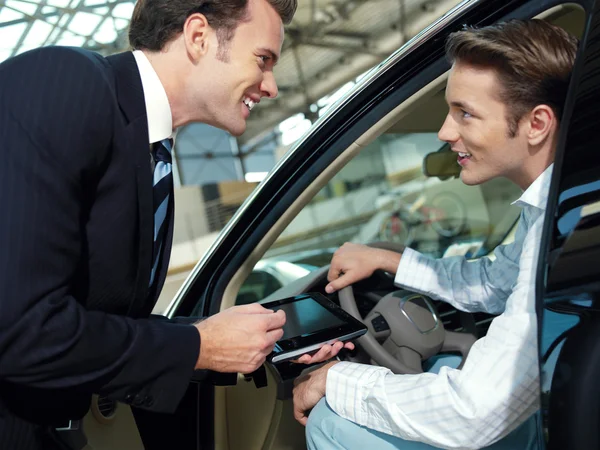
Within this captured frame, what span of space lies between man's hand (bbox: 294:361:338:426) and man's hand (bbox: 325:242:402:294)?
1.08 feet

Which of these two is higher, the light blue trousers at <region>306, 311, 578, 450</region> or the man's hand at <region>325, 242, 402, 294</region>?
the man's hand at <region>325, 242, 402, 294</region>

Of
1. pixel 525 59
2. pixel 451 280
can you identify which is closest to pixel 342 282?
pixel 451 280

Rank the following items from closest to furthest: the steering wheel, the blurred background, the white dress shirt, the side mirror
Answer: the white dress shirt
the steering wheel
the side mirror
the blurred background

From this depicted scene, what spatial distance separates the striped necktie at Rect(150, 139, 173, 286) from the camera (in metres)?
1.29

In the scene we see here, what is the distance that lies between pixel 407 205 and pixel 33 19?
10269 mm

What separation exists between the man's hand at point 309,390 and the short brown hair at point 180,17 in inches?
33.8

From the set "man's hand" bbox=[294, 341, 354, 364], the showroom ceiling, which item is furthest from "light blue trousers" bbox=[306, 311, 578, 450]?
the showroom ceiling

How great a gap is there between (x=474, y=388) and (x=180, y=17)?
103cm

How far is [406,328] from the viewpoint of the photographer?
1.69 metres

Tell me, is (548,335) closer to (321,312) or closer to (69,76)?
(321,312)

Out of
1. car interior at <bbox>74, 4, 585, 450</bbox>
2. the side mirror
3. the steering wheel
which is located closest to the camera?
car interior at <bbox>74, 4, 585, 450</bbox>

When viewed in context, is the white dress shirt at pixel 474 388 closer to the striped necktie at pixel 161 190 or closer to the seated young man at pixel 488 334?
the seated young man at pixel 488 334

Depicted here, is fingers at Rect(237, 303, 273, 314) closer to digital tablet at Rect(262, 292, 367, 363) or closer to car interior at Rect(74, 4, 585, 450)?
digital tablet at Rect(262, 292, 367, 363)

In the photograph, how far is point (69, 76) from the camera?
3.27ft
